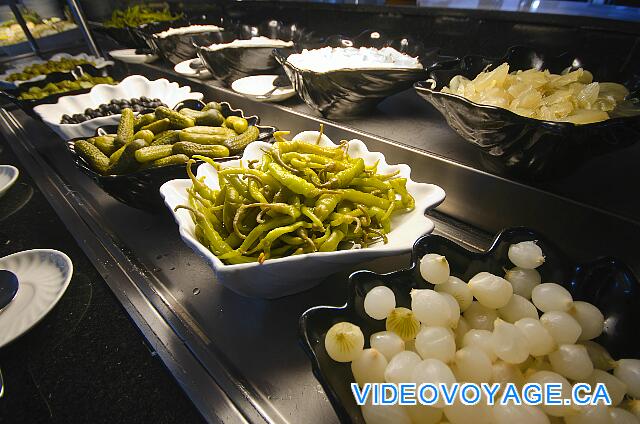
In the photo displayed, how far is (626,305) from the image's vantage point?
20.8 inches

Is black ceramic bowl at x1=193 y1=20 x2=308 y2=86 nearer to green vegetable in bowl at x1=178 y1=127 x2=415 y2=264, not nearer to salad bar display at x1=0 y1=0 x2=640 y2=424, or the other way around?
salad bar display at x1=0 y1=0 x2=640 y2=424

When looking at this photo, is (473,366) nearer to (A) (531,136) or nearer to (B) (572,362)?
(B) (572,362)

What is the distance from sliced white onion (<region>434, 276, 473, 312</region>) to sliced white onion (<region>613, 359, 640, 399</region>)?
20 cm

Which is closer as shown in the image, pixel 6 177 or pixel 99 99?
pixel 6 177

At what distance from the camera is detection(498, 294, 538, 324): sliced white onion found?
1.77 ft

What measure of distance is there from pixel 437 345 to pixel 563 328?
19 centimetres

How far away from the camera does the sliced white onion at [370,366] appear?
47cm

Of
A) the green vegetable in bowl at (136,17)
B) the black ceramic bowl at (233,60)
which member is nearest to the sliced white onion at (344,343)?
the black ceramic bowl at (233,60)

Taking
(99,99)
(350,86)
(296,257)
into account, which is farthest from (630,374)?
(99,99)

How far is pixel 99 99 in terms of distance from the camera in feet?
5.35

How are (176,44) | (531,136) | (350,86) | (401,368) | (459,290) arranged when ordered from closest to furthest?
1. (401,368)
2. (459,290)
3. (531,136)
4. (350,86)
5. (176,44)

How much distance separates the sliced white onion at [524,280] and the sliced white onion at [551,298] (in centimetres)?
3

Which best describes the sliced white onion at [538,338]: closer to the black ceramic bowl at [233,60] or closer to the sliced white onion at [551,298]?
the sliced white onion at [551,298]

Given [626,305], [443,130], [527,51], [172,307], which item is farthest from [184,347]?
[527,51]
